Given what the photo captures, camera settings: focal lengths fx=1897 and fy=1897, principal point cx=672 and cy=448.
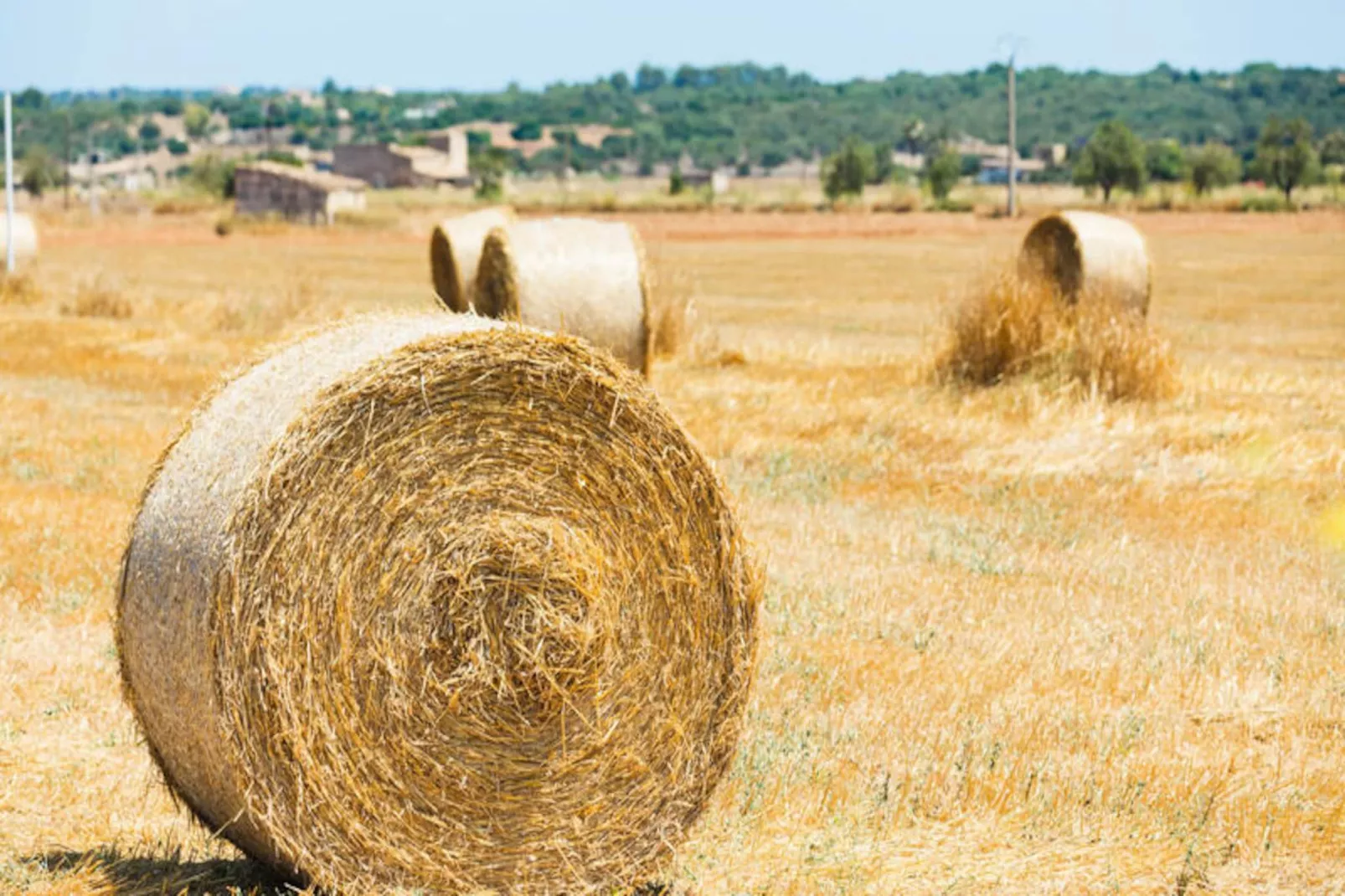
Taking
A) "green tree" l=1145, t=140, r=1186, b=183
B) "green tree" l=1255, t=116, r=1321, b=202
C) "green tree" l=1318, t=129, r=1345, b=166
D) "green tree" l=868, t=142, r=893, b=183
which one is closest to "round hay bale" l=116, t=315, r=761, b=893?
"green tree" l=1255, t=116, r=1321, b=202

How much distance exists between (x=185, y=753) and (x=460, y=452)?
1.21 m

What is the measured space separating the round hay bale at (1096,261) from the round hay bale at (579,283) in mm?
5516

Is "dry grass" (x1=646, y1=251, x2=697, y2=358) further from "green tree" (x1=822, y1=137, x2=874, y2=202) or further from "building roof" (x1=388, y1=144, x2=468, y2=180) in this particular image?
"building roof" (x1=388, y1=144, x2=468, y2=180)

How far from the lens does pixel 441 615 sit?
5.73m

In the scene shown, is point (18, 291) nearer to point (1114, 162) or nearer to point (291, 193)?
point (291, 193)

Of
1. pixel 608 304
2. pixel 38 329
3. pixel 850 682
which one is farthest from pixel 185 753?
pixel 38 329

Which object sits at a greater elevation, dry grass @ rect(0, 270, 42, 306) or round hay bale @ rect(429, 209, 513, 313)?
round hay bale @ rect(429, 209, 513, 313)

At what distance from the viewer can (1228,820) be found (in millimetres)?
6688

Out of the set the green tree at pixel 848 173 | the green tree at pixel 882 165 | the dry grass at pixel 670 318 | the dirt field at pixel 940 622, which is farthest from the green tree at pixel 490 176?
the dirt field at pixel 940 622

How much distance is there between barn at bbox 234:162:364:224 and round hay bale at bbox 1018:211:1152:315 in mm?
49692

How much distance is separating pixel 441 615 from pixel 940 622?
169 inches

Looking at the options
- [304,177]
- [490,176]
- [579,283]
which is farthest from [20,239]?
[490,176]

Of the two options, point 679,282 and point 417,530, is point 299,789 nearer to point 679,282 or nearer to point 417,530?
point 417,530

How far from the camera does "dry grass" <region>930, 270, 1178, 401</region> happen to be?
1617 centimetres
